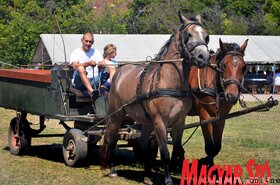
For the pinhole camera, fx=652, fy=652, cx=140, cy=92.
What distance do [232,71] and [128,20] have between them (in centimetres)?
7075

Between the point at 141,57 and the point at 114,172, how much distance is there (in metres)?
26.8

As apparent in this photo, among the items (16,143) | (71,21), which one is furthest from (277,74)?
(71,21)

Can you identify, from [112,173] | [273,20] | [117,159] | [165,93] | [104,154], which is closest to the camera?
[165,93]

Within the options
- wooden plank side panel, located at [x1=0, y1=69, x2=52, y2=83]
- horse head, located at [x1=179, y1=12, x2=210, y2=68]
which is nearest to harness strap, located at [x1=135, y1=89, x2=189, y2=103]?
horse head, located at [x1=179, y1=12, x2=210, y2=68]

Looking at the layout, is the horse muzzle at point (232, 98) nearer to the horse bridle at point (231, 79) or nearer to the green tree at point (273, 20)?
the horse bridle at point (231, 79)

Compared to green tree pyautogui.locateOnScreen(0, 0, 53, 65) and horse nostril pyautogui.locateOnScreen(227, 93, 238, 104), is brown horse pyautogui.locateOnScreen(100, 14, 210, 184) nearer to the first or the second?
horse nostril pyautogui.locateOnScreen(227, 93, 238, 104)

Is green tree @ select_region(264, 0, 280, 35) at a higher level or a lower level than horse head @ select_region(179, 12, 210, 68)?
higher

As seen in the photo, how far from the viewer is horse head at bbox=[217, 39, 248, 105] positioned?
854cm

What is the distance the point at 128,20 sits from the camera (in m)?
78.8

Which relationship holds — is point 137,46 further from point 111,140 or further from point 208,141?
point 208,141

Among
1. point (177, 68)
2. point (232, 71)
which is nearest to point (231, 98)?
point (232, 71)

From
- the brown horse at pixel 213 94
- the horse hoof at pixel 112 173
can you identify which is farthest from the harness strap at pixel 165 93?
the horse hoof at pixel 112 173

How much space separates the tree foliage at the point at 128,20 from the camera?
5144 cm

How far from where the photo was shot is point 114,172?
9906 mm
